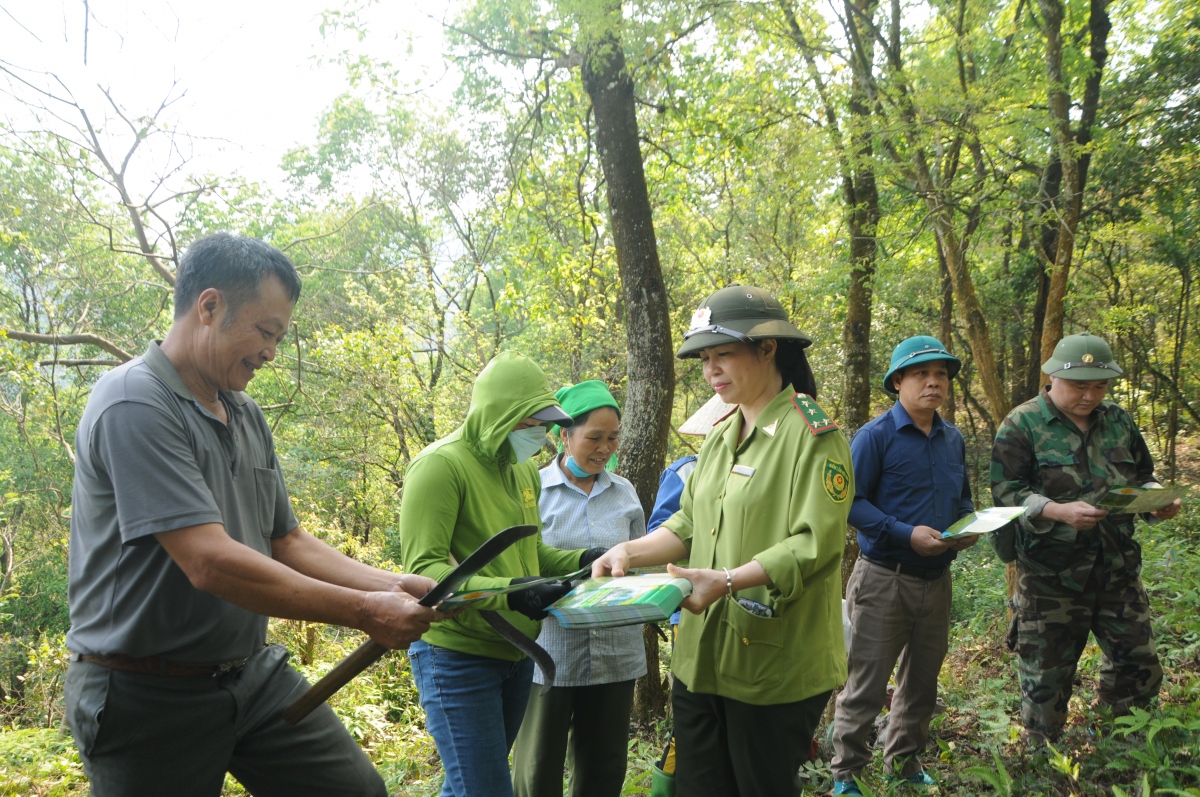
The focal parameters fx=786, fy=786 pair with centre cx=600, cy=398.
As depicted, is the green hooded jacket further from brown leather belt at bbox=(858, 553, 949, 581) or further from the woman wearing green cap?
brown leather belt at bbox=(858, 553, 949, 581)

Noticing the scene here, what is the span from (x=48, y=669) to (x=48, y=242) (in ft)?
27.6

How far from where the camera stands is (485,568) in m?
2.78

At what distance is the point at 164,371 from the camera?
7.30 feet

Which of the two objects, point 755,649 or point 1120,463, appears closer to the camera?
point 755,649

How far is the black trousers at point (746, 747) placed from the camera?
242 cm

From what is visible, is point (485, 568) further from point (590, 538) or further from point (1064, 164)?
point (1064, 164)

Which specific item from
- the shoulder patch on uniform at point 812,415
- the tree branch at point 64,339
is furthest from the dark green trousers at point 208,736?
the tree branch at point 64,339

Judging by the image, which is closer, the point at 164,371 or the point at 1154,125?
the point at 164,371

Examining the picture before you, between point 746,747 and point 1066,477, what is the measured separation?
2584 millimetres

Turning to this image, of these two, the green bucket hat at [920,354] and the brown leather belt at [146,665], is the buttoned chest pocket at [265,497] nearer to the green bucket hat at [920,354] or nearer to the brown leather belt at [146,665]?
the brown leather belt at [146,665]

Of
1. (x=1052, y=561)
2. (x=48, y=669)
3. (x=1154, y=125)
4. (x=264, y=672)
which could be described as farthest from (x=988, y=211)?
(x=48, y=669)

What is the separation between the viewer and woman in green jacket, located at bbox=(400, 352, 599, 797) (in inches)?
104

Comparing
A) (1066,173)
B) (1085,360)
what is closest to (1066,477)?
(1085,360)

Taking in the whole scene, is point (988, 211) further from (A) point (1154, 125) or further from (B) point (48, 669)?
(B) point (48, 669)
